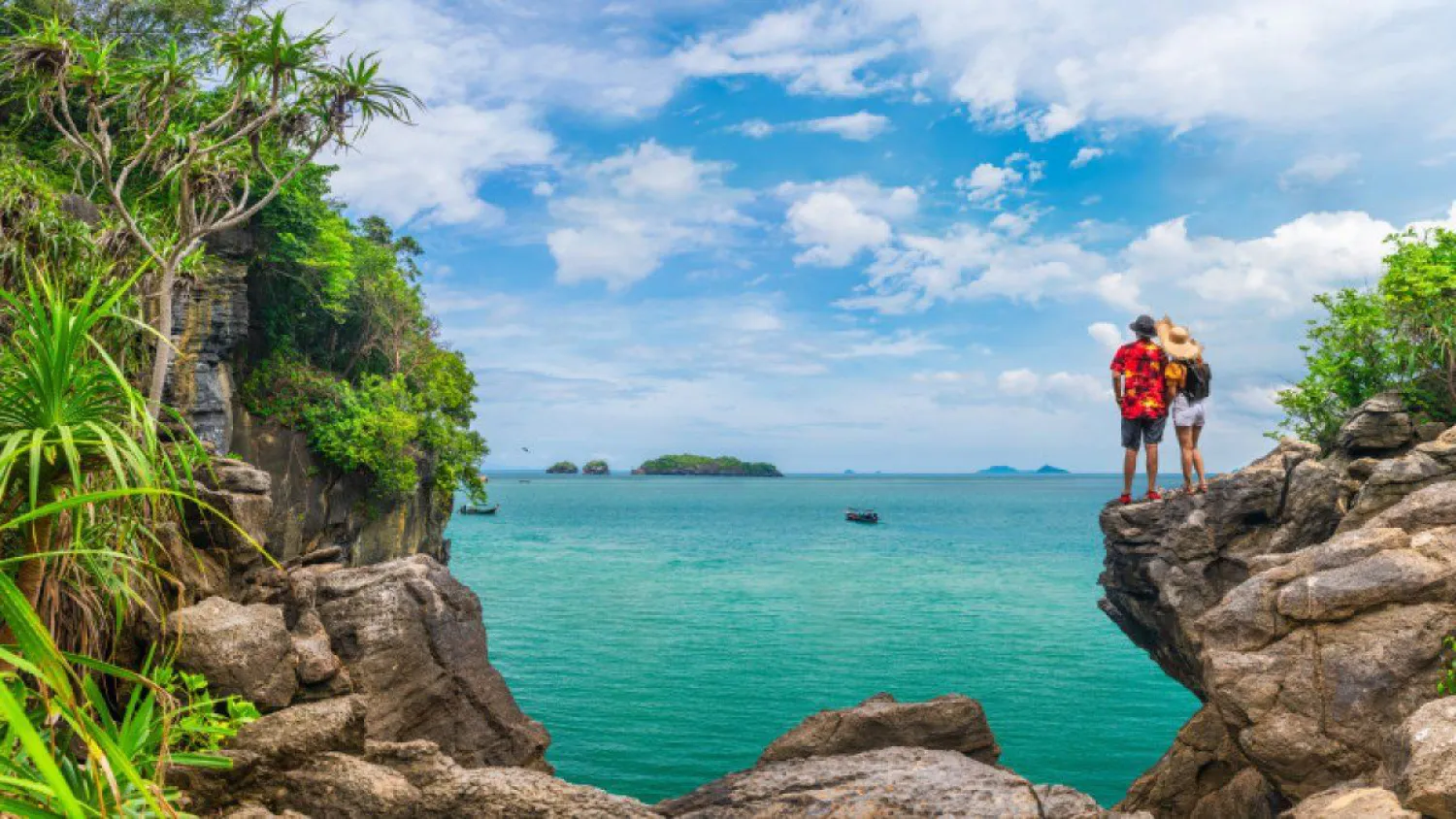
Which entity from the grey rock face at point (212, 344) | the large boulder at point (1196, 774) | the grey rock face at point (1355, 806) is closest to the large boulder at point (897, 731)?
the large boulder at point (1196, 774)

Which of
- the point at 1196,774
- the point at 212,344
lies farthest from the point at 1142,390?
the point at 212,344

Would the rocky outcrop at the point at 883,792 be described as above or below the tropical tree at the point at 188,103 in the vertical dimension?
below

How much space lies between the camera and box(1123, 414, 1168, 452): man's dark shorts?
11.0 metres

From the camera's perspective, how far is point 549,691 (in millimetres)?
22000

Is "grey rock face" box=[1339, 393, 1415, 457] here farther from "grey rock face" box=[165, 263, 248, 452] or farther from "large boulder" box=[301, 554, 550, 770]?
"grey rock face" box=[165, 263, 248, 452]

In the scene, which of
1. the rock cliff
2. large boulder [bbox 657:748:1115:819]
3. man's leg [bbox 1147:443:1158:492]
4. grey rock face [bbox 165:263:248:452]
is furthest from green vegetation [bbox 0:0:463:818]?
man's leg [bbox 1147:443:1158:492]

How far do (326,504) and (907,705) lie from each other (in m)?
19.3

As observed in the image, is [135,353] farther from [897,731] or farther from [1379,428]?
[1379,428]

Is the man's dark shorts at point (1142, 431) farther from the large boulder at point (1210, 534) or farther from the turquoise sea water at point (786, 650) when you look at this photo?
the turquoise sea water at point (786, 650)

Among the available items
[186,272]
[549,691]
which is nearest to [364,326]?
[549,691]

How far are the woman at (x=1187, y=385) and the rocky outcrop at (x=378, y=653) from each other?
8820 mm

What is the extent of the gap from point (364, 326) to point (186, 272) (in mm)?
16998

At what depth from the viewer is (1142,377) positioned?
10.9 meters

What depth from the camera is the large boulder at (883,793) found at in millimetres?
6258
